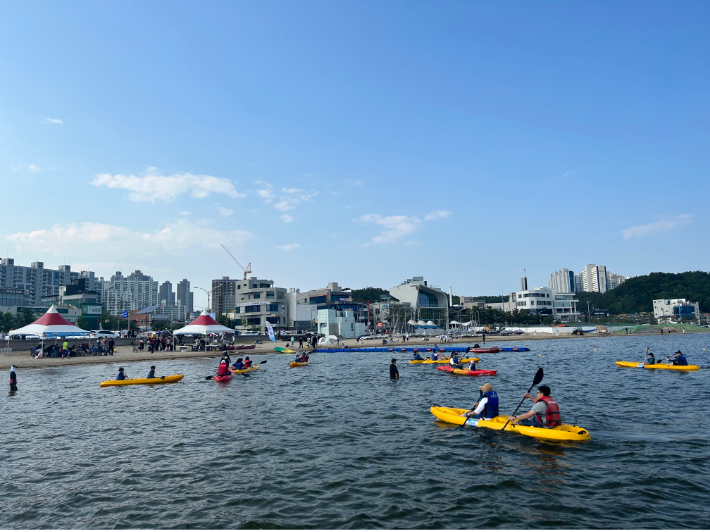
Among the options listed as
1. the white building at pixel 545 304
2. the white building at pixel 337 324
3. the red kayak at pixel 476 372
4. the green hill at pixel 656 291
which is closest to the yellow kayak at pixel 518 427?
the red kayak at pixel 476 372

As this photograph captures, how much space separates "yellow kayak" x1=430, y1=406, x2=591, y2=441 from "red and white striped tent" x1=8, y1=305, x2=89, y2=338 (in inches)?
1587

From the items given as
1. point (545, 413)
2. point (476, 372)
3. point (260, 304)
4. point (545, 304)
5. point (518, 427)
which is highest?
point (260, 304)

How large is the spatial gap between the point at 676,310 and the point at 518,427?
6620 inches

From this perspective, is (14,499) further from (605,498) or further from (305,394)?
(305,394)

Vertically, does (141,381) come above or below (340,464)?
above

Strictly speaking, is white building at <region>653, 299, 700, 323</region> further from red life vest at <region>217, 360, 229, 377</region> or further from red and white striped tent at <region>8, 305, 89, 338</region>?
red and white striped tent at <region>8, 305, 89, 338</region>

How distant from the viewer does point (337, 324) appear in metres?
101

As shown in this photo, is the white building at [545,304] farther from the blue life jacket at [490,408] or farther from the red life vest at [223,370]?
the blue life jacket at [490,408]

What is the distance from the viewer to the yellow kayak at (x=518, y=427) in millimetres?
15648

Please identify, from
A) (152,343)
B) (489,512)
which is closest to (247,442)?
(489,512)

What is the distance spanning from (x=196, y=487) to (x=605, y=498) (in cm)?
1048

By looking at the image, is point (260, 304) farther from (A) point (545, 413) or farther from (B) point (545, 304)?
(A) point (545, 413)

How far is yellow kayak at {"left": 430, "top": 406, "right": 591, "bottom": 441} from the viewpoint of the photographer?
15.6 m

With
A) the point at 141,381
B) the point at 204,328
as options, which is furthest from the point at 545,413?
the point at 204,328
